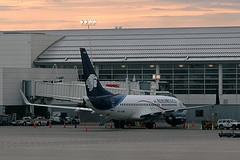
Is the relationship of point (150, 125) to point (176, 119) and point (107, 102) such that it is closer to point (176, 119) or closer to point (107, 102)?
point (176, 119)

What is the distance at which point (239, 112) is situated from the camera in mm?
122375

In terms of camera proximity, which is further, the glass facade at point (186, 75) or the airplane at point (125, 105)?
the glass facade at point (186, 75)

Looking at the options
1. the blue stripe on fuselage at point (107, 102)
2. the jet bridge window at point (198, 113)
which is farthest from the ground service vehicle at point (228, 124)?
the jet bridge window at point (198, 113)

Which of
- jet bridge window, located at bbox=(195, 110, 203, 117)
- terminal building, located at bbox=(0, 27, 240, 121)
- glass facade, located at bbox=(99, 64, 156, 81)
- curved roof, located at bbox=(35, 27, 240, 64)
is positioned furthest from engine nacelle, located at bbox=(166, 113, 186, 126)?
glass facade, located at bbox=(99, 64, 156, 81)

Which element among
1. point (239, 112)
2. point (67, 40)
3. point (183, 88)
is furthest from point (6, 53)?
point (239, 112)

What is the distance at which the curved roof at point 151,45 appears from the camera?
12900 centimetres

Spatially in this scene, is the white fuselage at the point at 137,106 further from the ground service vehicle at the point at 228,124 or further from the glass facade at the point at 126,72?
the glass facade at the point at 126,72

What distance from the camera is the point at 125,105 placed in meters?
87.9

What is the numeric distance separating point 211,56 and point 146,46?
1420 cm

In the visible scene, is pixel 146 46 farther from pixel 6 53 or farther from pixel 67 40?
pixel 6 53

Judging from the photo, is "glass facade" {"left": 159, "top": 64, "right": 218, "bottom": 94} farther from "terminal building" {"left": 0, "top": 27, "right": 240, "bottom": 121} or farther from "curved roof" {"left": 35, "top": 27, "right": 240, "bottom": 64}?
"curved roof" {"left": 35, "top": 27, "right": 240, "bottom": 64}

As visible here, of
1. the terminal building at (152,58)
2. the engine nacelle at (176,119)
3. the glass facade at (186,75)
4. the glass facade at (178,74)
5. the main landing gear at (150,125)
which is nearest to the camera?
the main landing gear at (150,125)

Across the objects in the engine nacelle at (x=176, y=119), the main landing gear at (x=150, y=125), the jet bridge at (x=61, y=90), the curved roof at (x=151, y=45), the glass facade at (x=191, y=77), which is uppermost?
the curved roof at (x=151, y=45)

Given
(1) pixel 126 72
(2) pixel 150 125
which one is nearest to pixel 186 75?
(1) pixel 126 72
